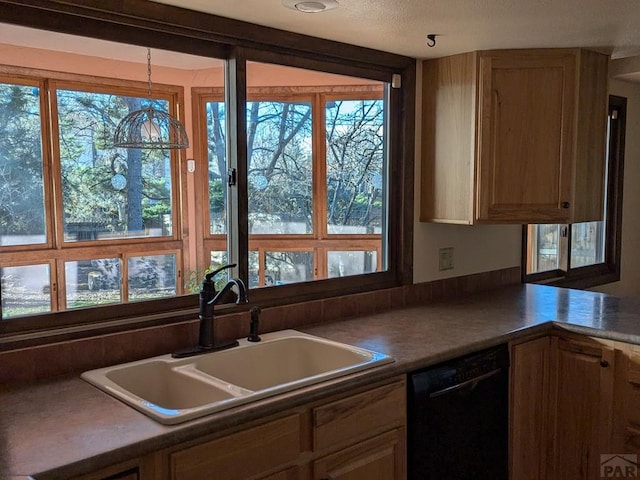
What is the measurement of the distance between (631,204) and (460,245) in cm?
187

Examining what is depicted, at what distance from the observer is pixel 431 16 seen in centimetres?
197

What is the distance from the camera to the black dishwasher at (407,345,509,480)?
1.87 m

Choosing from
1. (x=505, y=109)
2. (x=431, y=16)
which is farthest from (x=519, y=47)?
(x=431, y=16)

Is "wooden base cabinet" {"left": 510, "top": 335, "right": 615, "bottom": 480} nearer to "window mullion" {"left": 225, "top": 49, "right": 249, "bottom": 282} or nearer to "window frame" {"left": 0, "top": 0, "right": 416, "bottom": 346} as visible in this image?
"window frame" {"left": 0, "top": 0, "right": 416, "bottom": 346}

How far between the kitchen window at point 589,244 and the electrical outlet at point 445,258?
2.17 feet

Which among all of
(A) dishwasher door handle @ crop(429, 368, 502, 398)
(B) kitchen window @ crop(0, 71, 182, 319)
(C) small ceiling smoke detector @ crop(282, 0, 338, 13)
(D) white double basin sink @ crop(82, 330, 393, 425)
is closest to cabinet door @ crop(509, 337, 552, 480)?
(A) dishwasher door handle @ crop(429, 368, 502, 398)

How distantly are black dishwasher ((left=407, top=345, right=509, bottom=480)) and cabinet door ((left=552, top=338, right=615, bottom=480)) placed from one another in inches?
11.3

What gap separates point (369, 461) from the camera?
1.74 m

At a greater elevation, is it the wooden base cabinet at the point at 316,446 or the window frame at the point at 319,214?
the window frame at the point at 319,214

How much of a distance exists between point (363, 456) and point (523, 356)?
2.87 ft

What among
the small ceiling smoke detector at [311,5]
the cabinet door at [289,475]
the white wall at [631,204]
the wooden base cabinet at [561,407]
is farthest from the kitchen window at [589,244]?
the cabinet door at [289,475]

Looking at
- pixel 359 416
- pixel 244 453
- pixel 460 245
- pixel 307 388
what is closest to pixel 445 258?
pixel 460 245

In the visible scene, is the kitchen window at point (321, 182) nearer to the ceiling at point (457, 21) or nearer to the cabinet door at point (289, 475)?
the ceiling at point (457, 21)

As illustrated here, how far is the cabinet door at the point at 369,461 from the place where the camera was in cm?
163
